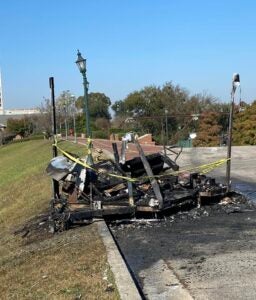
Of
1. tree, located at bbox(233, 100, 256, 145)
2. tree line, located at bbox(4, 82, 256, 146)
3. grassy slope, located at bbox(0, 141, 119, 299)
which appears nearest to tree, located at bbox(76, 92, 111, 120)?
tree line, located at bbox(4, 82, 256, 146)

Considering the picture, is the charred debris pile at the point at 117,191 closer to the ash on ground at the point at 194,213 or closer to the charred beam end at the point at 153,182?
the charred beam end at the point at 153,182

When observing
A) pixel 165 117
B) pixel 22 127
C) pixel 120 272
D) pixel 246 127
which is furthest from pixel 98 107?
pixel 120 272

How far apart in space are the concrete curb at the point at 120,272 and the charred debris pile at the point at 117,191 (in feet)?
4.25

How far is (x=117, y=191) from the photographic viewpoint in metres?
10.6

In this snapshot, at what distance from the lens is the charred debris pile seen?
9.73 metres

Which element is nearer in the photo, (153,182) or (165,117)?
(153,182)

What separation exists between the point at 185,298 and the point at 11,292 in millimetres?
2128

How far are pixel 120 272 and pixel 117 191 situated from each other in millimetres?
4394

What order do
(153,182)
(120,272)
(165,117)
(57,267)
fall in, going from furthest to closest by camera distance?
(165,117) → (153,182) → (57,267) → (120,272)

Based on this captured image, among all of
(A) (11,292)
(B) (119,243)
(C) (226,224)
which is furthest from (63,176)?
(A) (11,292)

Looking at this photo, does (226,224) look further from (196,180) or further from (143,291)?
(143,291)

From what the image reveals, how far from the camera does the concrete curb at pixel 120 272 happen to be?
18.0 ft

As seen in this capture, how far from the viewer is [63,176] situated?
1016 cm

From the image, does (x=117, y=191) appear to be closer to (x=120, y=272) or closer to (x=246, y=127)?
(x=120, y=272)
